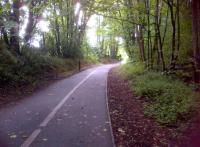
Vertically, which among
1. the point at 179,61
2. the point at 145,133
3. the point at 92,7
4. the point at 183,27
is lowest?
the point at 145,133

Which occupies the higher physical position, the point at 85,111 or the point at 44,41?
the point at 44,41

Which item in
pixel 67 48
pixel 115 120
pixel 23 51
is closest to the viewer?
pixel 115 120

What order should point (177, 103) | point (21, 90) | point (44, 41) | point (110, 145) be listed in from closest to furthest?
point (110, 145), point (177, 103), point (21, 90), point (44, 41)

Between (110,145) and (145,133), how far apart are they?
64.4 inches

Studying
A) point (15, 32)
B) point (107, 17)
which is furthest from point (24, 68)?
point (107, 17)

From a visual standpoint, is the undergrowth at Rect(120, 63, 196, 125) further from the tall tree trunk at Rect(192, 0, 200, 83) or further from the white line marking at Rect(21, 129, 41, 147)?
the white line marking at Rect(21, 129, 41, 147)

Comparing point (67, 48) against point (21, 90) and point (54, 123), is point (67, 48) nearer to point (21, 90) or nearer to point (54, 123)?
point (21, 90)

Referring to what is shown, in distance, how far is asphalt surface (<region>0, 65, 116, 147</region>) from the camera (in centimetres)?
690

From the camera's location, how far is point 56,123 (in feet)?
28.1

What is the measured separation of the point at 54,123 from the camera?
8.57 m

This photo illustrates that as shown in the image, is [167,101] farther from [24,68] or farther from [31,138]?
[24,68]

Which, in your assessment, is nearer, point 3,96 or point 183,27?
point 3,96

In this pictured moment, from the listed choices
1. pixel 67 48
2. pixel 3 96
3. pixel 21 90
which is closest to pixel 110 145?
pixel 3 96

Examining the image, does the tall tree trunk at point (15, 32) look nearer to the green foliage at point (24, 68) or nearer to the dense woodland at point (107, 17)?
the dense woodland at point (107, 17)
